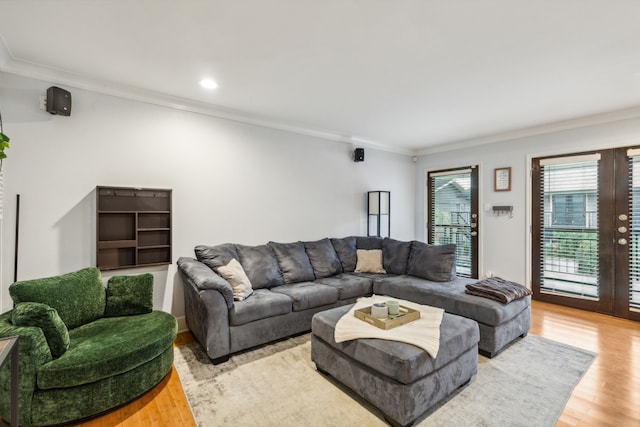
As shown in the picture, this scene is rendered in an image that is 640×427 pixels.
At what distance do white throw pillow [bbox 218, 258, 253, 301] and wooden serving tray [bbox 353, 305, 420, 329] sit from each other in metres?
1.18

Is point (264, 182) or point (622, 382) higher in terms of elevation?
point (264, 182)

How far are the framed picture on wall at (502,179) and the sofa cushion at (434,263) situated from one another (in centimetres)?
173

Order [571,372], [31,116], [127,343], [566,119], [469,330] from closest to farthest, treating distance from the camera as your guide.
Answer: [127,343] < [469,330] < [571,372] < [31,116] < [566,119]

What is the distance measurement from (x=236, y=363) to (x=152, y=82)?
283 cm

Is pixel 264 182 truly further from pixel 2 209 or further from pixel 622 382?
pixel 622 382

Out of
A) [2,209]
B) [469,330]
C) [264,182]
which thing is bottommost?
[469,330]

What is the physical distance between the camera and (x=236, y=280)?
298 centimetres

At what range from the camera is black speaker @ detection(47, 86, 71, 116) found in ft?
8.59

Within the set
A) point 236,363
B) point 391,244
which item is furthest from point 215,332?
point 391,244

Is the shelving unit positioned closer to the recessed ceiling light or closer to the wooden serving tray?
the recessed ceiling light

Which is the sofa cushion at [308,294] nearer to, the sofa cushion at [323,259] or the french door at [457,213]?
the sofa cushion at [323,259]

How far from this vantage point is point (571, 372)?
2.46 m

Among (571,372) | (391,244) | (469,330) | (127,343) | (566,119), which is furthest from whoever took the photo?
(391,244)

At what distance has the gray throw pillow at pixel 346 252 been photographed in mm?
4363
